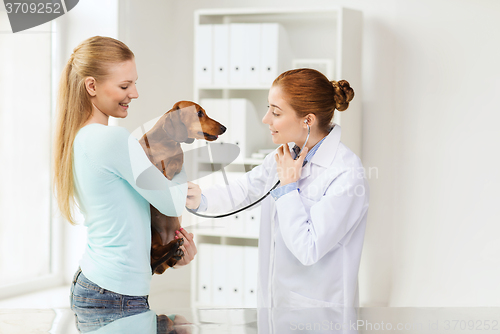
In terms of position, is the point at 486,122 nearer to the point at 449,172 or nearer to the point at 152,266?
the point at 449,172

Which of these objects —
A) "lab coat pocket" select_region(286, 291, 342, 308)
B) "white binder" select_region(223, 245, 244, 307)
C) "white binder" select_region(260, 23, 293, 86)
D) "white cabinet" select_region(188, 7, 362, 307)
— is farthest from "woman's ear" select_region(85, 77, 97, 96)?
"white binder" select_region(223, 245, 244, 307)

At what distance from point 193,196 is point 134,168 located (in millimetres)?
114

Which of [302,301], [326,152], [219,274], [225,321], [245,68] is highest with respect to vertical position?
[245,68]

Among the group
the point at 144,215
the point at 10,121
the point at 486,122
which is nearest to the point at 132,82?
the point at 144,215

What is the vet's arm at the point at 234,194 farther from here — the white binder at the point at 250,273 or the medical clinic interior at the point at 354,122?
the white binder at the point at 250,273

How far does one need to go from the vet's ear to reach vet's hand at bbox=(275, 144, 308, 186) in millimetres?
308

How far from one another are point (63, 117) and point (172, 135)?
9.9 inches

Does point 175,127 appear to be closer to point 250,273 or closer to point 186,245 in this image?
point 186,245

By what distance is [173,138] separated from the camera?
729 millimetres

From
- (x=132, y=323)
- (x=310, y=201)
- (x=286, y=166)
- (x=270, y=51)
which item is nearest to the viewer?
(x=132, y=323)

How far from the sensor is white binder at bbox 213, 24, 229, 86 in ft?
7.22

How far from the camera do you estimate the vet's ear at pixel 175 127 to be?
0.73m

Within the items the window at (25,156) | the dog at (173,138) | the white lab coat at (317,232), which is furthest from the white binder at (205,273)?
the dog at (173,138)

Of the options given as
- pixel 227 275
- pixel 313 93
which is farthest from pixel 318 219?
pixel 227 275
